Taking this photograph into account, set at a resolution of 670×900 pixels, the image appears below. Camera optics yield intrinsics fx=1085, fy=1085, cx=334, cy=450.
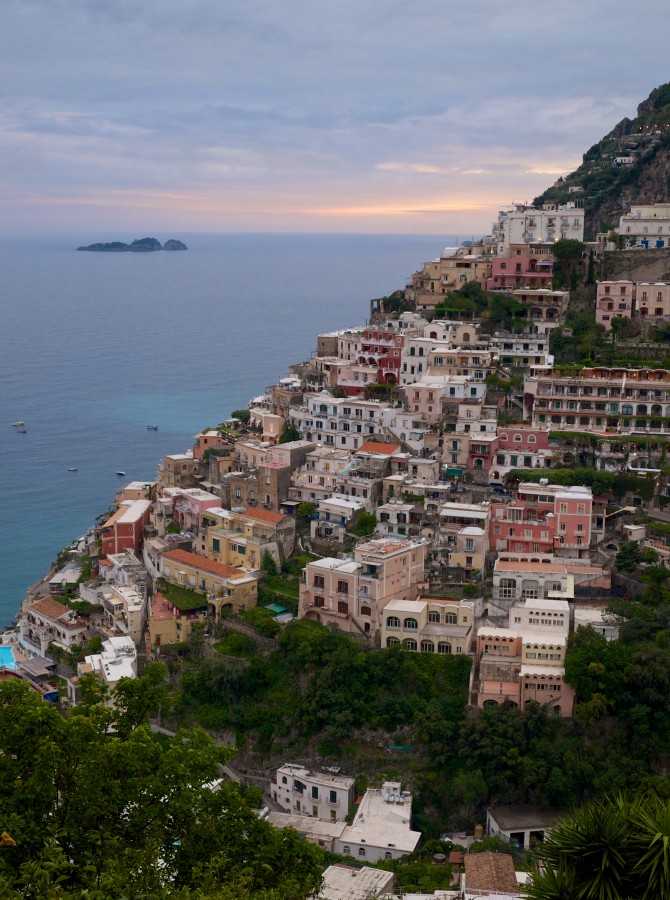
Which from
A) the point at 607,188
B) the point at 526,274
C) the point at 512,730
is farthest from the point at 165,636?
the point at 607,188

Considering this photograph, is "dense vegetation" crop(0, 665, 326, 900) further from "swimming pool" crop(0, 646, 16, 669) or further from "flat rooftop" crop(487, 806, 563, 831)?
"swimming pool" crop(0, 646, 16, 669)

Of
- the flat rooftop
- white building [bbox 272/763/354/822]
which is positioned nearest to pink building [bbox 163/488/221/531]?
white building [bbox 272/763/354/822]

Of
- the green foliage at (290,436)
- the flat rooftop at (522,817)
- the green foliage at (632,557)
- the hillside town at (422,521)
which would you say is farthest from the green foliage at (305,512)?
the flat rooftop at (522,817)

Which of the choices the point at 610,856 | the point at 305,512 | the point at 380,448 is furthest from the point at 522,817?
the point at 380,448

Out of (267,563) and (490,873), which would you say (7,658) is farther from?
(490,873)

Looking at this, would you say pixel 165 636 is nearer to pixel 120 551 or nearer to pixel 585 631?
pixel 120 551

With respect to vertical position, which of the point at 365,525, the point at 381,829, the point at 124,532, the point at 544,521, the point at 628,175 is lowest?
the point at 381,829
